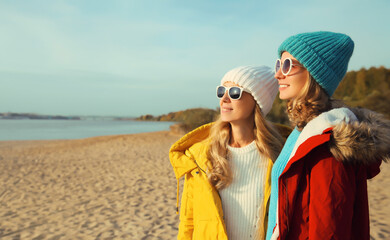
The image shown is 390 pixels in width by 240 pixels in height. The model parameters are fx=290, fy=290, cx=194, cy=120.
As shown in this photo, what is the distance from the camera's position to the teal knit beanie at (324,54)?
126 cm

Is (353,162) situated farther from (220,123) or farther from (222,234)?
(220,123)

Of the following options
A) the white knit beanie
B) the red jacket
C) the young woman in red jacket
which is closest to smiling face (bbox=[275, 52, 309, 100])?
the young woman in red jacket

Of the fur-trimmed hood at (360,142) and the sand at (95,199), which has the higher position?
the fur-trimmed hood at (360,142)

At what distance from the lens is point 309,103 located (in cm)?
125

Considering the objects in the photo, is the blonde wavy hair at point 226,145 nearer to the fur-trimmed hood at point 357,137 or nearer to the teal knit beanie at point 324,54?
→ the teal knit beanie at point 324,54

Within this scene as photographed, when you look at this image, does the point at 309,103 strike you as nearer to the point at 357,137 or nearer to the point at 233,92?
the point at 357,137

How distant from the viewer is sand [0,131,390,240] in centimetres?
478

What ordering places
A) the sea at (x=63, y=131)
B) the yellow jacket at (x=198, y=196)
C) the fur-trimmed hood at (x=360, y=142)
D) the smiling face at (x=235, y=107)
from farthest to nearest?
the sea at (x=63, y=131) → the smiling face at (x=235, y=107) → the yellow jacket at (x=198, y=196) → the fur-trimmed hood at (x=360, y=142)

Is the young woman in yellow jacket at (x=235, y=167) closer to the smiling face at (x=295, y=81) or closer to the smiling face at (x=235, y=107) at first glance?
the smiling face at (x=235, y=107)

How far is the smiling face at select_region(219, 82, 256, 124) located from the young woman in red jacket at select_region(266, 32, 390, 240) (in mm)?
517

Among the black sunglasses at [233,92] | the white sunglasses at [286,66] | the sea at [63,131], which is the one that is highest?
the white sunglasses at [286,66]

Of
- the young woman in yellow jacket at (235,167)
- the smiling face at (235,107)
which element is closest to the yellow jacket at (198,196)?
the young woman in yellow jacket at (235,167)

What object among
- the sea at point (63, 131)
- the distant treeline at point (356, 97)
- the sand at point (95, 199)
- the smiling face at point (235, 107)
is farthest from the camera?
the sea at point (63, 131)

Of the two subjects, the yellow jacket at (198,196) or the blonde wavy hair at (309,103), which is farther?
the yellow jacket at (198,196)
